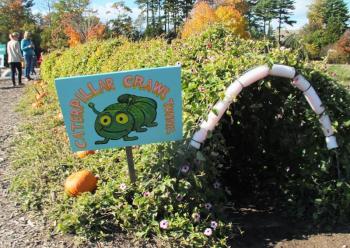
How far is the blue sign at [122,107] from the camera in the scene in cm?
351

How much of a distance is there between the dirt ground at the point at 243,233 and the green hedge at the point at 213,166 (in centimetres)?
11

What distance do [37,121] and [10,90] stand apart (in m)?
5.52

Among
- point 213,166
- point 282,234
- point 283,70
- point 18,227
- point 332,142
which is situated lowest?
point 282,234

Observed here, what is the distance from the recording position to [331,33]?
44656 millimetres

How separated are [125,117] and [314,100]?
62.3 inches

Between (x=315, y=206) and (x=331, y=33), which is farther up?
(x=331, y=33)

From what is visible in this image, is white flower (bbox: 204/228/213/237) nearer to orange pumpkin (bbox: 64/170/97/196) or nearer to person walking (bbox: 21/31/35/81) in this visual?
orange pumpkin (bbox: 64/170/97/196)

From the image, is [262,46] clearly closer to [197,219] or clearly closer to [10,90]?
[197,219]

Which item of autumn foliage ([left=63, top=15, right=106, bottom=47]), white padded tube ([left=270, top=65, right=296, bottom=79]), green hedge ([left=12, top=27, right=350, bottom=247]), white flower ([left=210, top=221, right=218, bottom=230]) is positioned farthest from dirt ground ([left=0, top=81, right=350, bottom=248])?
autumn foliage ([left=63, top=15, right=106, bottom=47])

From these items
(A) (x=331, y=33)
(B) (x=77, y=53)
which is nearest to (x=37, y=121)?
(B) (x=77, y=53)

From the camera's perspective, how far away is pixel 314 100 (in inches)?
153

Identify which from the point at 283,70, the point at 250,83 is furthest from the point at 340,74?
the point at 250,83

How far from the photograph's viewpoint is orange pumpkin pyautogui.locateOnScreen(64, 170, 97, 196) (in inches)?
162

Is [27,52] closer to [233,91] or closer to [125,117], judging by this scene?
[125,117]
